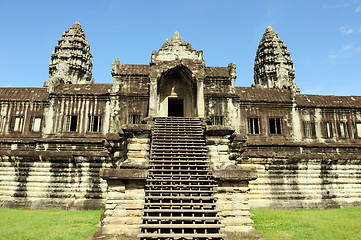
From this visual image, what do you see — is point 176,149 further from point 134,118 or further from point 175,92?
point 134,118

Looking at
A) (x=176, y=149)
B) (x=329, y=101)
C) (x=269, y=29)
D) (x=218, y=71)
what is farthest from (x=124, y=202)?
(x=269, y=29)

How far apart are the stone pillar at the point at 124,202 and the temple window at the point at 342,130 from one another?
21.2 metres

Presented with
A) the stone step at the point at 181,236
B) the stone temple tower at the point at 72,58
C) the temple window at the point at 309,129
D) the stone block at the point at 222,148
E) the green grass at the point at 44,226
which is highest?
the stone temple tower at the point at 72,58

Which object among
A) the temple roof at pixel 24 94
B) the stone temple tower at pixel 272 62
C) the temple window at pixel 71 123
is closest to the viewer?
the temple window at pixel 71 123

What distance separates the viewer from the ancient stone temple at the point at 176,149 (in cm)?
789

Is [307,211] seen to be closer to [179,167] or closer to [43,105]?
[179,167]

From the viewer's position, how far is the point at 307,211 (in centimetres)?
1309

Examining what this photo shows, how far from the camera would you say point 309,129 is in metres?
22.4

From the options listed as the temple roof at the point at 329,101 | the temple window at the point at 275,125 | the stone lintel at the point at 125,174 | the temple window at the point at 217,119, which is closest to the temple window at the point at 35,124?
the temple window at the point at 217,119

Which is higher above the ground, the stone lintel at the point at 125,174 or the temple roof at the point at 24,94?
the temple roof at the point at 24,94

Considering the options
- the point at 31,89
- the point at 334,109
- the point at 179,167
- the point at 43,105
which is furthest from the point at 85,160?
the point at 334,109

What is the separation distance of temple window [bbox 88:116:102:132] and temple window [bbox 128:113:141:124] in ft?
9.85

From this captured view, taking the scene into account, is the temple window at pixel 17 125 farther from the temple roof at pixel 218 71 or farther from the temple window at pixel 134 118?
the temple roof at pixel 218 71

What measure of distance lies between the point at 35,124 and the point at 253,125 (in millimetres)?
19066
